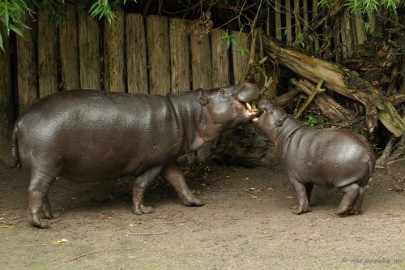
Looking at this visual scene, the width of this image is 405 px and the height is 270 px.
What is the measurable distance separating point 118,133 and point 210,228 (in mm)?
1113

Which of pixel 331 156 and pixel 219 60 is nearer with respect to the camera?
pixel 331 156

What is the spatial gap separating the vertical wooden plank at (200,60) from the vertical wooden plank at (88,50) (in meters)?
1.05

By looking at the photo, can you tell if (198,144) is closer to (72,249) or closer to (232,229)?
(232,229)

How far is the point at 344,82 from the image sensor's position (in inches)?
274

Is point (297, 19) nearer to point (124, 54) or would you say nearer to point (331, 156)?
point (124, 54)

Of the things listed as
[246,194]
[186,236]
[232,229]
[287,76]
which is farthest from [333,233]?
→ [287,76]

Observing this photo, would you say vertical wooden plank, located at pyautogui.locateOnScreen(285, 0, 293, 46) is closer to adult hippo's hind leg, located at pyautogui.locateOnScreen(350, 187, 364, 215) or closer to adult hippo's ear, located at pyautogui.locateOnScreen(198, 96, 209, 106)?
adult hippo's ear, located at pyautogui.locateOnScreen(198, 96, 209, 106)

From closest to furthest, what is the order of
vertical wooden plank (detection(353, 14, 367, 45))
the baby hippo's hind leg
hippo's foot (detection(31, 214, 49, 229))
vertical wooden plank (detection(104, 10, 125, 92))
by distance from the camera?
1. hippo's foot (detection(31, 214, 49, 229))
2. the baby hippo's hind leg
3. vertical wooden plank (detection(104, 10, 125, 92))
4. vertical wooden plank (detection(353, 14, 367, 45))

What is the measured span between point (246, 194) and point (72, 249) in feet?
7.28

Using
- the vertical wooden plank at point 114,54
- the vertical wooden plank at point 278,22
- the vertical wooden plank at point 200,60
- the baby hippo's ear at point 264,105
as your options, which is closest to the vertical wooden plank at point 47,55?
the vertical wooden plank at point 114,54

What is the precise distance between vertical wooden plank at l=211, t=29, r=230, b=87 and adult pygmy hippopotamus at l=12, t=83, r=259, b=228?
4.49 ft

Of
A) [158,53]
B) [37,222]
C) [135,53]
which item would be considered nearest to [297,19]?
[158,53]

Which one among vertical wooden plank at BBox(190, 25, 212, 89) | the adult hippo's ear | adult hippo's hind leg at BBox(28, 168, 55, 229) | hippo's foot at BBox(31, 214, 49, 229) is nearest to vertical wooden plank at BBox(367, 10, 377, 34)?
vertical wooden plank at BBox(190, 25, 212, 89)

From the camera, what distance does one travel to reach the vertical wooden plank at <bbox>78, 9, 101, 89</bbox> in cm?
669
